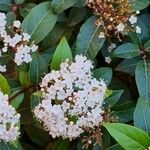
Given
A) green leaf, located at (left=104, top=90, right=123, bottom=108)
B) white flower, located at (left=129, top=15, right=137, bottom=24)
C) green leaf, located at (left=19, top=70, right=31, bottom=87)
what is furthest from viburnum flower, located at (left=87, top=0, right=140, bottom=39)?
green leaf, located at (left=19, top=70, right=31, bottom=87)

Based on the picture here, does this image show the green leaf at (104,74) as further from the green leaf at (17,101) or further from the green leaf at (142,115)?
the green leaf at (17,101)

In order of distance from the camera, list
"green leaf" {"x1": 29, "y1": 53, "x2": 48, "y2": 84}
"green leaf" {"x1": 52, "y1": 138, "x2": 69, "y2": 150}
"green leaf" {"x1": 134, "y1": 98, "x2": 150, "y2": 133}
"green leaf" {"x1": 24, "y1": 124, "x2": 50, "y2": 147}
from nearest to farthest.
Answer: "green leaf" {"x1": 134, "y1": 98, "x2": 150, "y2": 133} < "green leaf" {"x1": 29, "y1": 53, "x2": 48, "y2": 84} < "green leaf" {"x1": 52, "y1": 138, "x2": 69, "y2": 150} < "green leaf" {"x1": 24, "y1": 124, "x2": 50, "y2": 147}

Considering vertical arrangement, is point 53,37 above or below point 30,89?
above

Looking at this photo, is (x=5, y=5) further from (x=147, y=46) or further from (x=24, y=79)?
(x=147, y=46)

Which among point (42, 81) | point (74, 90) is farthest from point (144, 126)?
point (42, 81)

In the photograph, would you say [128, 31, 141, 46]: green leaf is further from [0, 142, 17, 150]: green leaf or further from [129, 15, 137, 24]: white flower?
[0, 142, 17, 150]: green leaf

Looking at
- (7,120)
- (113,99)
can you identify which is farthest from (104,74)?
(7,120)

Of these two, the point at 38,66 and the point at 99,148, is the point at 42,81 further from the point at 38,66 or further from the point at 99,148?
the point at 99,148
